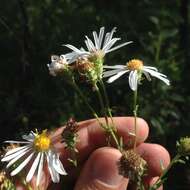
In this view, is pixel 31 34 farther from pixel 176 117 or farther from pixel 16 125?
pixel 176 117

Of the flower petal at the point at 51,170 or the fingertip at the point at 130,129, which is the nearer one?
the flower petal at the point at 51,170

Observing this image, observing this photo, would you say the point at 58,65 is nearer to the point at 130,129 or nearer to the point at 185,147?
the point at 130,129

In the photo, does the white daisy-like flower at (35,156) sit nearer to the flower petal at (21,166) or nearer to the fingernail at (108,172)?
the flower petal at (21,166)

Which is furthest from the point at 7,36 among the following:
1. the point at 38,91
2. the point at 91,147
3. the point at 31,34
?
the point at 91,147

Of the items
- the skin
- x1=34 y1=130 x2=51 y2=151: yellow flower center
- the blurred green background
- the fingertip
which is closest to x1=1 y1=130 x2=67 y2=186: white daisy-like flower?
x1=34 y1=130 x2=51 y2=151: yellow flower center

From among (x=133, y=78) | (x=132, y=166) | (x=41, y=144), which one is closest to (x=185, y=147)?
(x=132, y=166)

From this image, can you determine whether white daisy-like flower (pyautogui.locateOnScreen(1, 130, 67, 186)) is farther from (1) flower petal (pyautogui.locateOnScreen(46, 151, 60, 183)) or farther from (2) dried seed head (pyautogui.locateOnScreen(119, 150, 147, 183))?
(2) dried seed head (pyautogui.locateOnScreen(119, 150, 147, 183))

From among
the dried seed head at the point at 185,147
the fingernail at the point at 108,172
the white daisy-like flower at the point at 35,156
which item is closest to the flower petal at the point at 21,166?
the white daisy-like flower at the point at 35,156

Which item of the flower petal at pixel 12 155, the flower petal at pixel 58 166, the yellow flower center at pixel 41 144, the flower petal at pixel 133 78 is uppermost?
the flower petal at pixel 133 78
